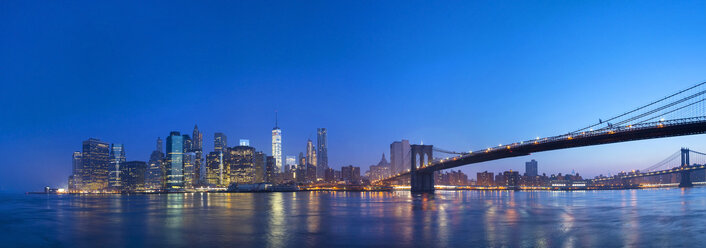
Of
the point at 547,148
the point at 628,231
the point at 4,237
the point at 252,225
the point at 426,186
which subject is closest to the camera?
the point at 628,231

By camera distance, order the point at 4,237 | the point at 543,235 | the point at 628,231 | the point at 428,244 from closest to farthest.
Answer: the point at 428,244, the point at 543,235, the point at 628,231, the point at 4,237

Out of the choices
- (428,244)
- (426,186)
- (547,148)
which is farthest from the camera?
(426,186)

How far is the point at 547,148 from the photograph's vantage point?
67125 mm

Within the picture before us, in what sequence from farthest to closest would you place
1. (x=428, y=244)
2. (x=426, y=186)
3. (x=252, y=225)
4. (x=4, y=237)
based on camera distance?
(x=426, y=186)
(x=252, y=225)
(x=4, y=237)
(x=428, y=244)

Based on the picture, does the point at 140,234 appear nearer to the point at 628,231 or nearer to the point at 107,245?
the point at 107,245

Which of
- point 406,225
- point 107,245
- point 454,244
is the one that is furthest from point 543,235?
point 107,245

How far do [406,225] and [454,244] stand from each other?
9.35 m

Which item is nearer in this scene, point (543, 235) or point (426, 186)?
point (543, 235)

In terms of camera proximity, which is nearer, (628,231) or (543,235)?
(543,235)

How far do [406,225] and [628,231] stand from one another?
1410 centimetres

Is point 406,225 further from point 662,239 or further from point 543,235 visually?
point 662,239

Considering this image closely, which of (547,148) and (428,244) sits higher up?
(547,148)

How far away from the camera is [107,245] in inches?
1037

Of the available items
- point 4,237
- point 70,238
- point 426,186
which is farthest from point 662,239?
point 426,186
